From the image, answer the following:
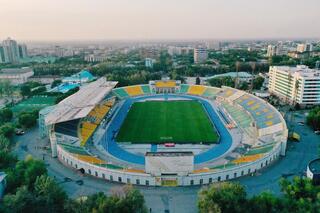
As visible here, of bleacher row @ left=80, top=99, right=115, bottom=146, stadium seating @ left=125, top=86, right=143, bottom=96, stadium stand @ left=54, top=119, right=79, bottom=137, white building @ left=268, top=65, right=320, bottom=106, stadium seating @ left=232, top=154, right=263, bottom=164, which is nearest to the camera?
stadium seating @ left=232, top=154, right=263, bottom=164

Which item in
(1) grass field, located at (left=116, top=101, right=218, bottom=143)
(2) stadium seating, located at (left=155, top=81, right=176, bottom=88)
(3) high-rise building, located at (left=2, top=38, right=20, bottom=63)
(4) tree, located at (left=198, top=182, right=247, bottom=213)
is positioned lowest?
(1) grass field, located at (left=116, top=101, right=218, bottom=143)

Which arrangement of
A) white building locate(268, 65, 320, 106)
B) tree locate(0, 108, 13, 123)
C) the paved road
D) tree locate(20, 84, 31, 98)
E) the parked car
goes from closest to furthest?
the paved road
the parked car
tree locate(0, 108, 13, 123)
white building locate(268, 65, 320, 106)
tree locate(20, 84, 31, 98)

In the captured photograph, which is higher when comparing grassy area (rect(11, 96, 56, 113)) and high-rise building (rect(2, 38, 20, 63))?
high-rise building (rect(2, 38, 20, 63))

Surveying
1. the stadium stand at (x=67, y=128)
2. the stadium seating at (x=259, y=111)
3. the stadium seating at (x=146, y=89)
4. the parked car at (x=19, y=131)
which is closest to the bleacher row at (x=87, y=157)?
the stadium stand at (x=67, y=128)

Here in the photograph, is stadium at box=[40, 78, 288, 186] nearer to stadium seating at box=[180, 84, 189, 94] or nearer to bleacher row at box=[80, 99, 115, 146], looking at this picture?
bleacher row at box=[80, 99, 115, 146]

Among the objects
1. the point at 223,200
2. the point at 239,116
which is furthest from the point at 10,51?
the point at 223,200

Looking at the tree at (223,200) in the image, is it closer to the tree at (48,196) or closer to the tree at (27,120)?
the tree at (48,196)

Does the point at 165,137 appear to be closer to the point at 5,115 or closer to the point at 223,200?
the point at 223,200

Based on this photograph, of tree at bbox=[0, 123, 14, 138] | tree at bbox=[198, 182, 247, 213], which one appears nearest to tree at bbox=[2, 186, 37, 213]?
tree at bbox=[198, 182, 247, 213]
